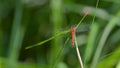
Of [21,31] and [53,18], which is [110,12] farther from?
[21,31]

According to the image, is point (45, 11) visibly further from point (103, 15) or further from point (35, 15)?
point (103, 15)

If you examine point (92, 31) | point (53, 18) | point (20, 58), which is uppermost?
point (92, 31)

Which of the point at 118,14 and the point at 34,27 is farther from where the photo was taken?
the point at 34,27

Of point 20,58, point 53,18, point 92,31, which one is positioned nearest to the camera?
point 92,31

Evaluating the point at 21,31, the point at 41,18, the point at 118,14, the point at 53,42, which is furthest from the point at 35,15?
the point at 118,14

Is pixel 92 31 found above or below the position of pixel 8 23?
above

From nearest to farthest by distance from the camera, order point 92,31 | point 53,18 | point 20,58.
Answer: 1. point 92,31
2. point 53,18
3. point 20,58
